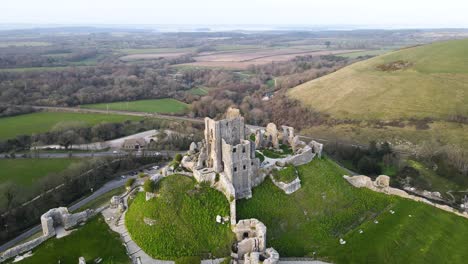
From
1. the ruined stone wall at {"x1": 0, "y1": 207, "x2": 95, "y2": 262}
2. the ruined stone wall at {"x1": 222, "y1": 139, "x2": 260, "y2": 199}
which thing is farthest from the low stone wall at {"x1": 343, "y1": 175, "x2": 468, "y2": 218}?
the ruined stone wall at {"x1": 0, "y1": 207, "x2": 95, "y2": 262}

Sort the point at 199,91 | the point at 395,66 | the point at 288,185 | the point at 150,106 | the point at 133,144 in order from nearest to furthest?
1. the point at 288,185
2. the point at 133,144
3. the point at 395,66
4. the point at 150,106
5. the point at 199,91

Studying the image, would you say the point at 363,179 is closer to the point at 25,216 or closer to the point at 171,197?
the point at 171,197

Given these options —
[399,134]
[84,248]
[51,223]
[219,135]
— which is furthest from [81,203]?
[399,134]

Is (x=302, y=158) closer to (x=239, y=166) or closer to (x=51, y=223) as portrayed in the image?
(x=239, y=166)

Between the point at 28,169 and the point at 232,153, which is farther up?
the point at 232,153

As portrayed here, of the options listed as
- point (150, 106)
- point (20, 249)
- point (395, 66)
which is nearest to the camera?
point (20, 249)

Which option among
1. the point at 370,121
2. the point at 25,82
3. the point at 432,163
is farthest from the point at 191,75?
the point at 432,163

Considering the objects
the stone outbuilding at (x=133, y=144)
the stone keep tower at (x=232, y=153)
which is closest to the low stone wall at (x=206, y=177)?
the stone keep tower at (x=232, y=153)
